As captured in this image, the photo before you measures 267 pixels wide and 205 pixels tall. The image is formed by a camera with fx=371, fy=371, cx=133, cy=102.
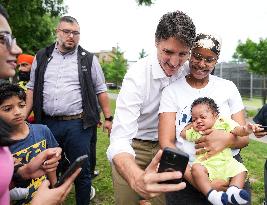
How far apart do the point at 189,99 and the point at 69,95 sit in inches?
82.3

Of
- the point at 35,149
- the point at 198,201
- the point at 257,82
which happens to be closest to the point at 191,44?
the point at 198,201

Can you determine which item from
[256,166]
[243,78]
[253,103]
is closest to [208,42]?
[256,166]

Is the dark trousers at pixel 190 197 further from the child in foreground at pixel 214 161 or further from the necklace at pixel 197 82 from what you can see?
the necklace at pixel 197 82

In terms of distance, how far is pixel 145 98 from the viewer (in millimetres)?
3047

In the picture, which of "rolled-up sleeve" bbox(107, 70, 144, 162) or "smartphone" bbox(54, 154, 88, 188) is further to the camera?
"rolled-up sleeve" bbox(107, 70, 144, 162)

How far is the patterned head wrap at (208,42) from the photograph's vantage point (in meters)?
2.89

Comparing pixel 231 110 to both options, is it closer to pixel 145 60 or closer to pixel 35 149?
pixel 145 60

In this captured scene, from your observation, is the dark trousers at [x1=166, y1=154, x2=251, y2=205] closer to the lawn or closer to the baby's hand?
the baby's hand

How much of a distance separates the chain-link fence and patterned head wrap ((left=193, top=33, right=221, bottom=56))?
2990 cm

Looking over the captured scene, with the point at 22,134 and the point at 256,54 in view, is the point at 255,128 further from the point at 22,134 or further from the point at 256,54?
the point at 256,54

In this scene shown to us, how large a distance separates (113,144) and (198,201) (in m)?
0.79

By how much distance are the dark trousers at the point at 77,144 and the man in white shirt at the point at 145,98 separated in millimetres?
1147

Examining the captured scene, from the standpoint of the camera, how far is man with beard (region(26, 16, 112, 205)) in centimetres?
448

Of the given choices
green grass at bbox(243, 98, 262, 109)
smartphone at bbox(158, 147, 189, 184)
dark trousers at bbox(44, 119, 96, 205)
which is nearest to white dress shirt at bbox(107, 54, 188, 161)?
smartphone at bbox(158, 147, 189, 184)
